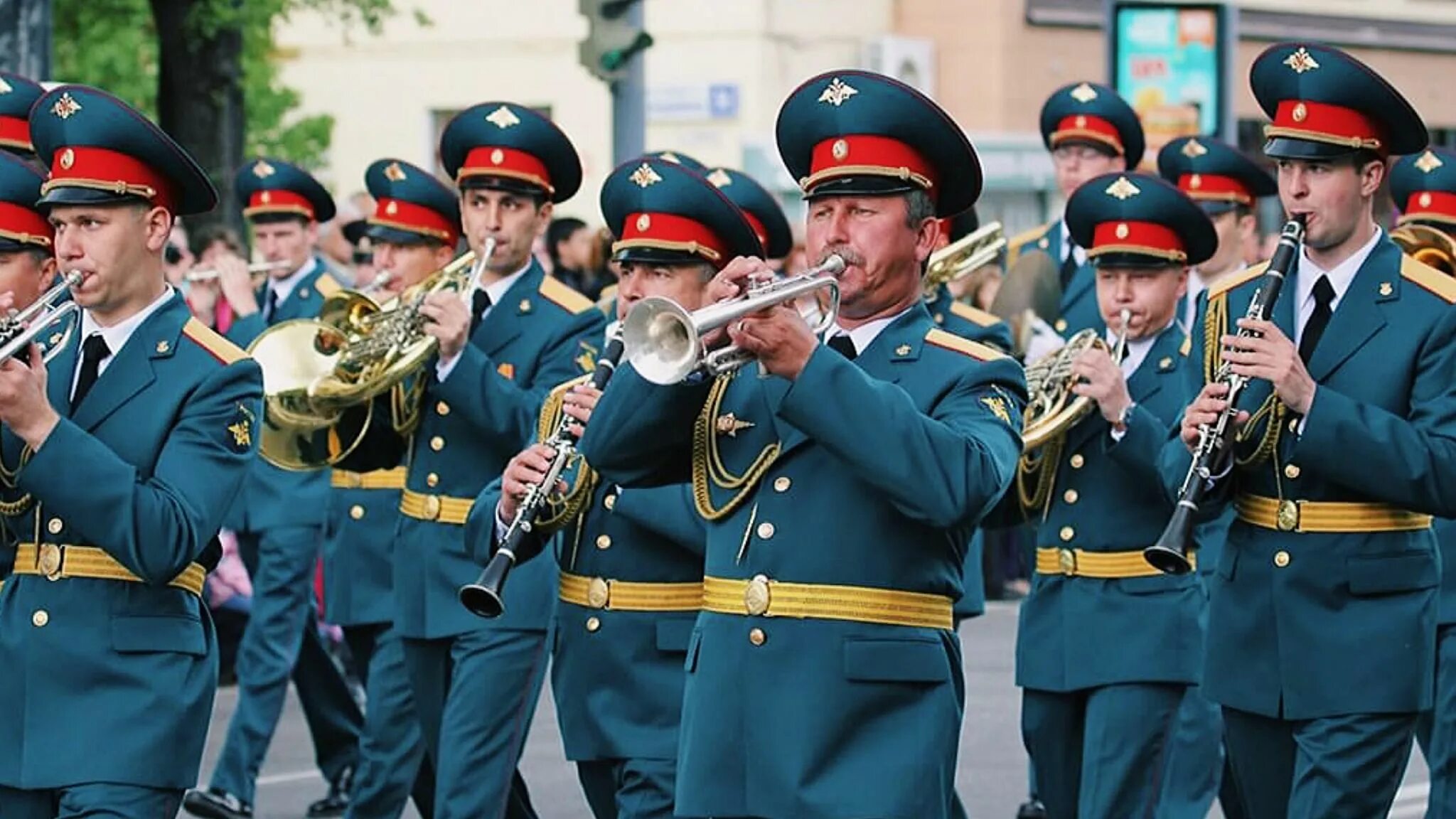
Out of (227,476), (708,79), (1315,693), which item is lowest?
(1315,693)

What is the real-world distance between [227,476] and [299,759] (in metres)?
6.51

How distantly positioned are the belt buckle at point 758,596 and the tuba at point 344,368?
3478 millimetres

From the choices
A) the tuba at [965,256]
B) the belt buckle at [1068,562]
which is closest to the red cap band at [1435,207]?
the tuba at [965,256]

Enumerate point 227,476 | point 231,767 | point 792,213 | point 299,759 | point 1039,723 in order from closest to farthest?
point 227,476 < point 1039,723 < point 231,767 < point 299,759 < point 792,213

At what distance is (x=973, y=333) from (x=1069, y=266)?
1.68 meters

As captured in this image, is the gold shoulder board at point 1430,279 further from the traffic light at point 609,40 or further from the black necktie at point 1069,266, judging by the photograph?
the traffic light at point 609,40

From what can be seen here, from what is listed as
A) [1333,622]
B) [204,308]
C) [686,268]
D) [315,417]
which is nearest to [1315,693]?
[1333,622]

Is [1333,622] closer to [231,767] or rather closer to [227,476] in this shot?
[227,476]

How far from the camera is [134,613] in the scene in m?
6.91

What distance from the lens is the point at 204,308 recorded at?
1495cm

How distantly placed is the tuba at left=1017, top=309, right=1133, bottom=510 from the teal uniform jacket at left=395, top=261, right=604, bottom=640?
1.30 metres

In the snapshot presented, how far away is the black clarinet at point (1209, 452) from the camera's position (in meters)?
7.52

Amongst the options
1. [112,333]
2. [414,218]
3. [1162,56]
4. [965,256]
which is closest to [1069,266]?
[965,256]

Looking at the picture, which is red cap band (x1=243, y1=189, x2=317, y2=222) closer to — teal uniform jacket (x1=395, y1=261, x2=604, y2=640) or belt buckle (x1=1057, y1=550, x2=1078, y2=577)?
teal uniform jacket (x1=395, y1=261, x2=604, y2=640)
